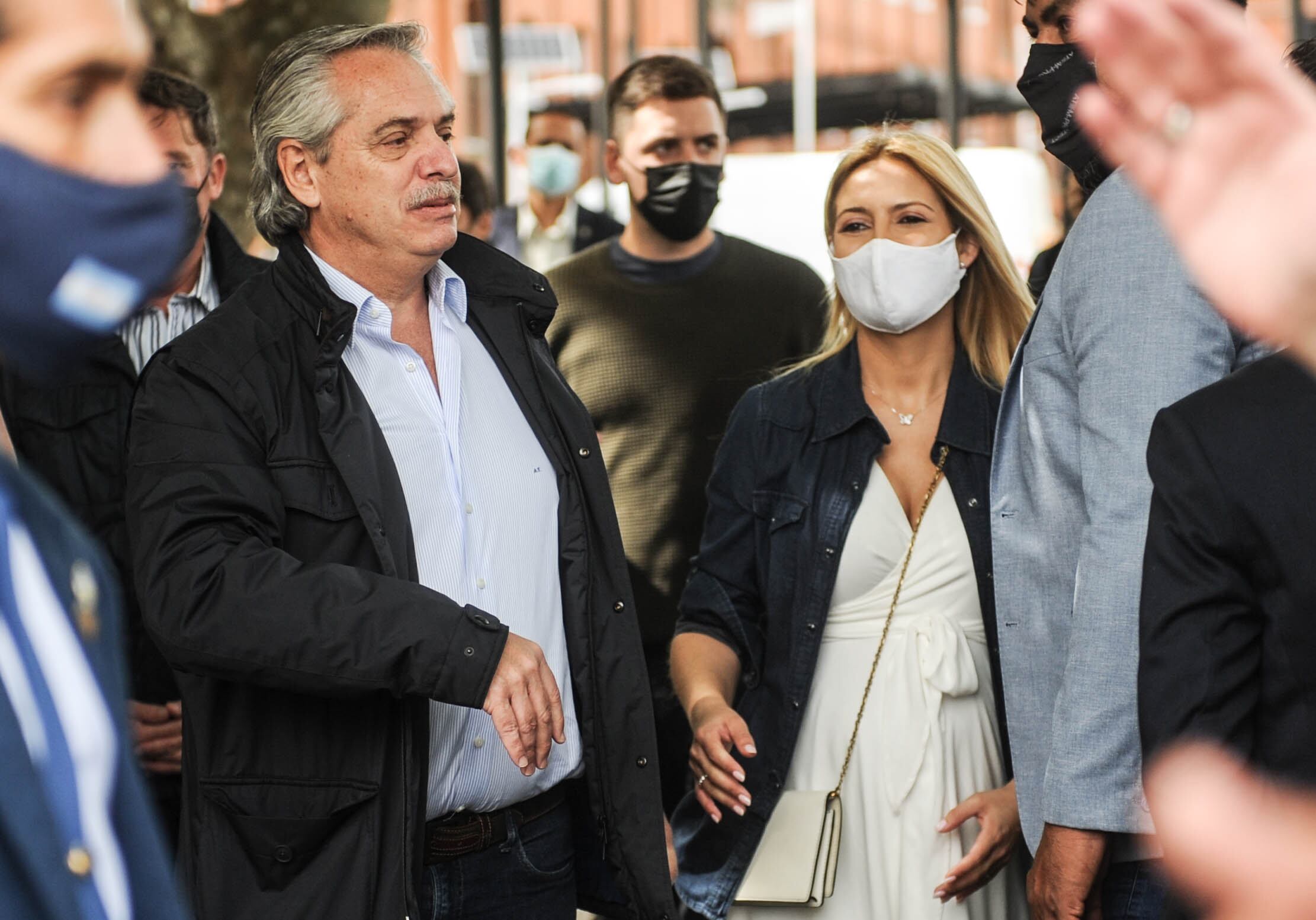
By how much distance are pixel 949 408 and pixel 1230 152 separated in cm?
233

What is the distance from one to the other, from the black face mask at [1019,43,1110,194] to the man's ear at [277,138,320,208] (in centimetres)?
138

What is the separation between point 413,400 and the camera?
2707 millimetres

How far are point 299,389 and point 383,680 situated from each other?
56 cm

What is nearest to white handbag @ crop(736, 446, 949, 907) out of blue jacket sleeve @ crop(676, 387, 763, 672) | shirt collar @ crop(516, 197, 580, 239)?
blue jacket sleeve @ crop(676, 387, 763, 672)

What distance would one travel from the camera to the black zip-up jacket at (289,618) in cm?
231

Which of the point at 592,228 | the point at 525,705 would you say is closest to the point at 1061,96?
the point at 525,705

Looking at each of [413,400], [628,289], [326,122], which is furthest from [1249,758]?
[628,289]

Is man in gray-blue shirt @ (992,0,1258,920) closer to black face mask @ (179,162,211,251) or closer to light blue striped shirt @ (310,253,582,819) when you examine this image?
light blue striped shirt @ (310,253,582,819)

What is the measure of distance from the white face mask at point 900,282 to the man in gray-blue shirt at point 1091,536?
592mm

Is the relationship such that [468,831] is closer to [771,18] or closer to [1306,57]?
[1306,57]

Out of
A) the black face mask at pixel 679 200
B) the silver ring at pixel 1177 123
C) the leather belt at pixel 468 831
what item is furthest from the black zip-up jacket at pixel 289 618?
the black face mask at pixel 679 200

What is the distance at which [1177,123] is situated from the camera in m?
0.88

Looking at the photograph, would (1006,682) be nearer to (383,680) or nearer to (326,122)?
(383,680)

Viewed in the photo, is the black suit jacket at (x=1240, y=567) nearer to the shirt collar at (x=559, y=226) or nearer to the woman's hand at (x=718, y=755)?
the woman's hand at (x=718, y=755)
